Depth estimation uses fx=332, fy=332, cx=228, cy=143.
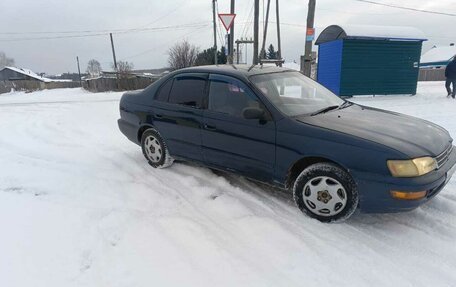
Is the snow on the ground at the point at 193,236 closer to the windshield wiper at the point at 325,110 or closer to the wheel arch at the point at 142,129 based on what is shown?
the wheel arch at the point at 142,129

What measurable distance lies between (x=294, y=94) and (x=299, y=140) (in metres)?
0.99

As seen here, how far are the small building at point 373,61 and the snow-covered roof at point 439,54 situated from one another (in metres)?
47.9

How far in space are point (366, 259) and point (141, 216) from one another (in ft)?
7.05

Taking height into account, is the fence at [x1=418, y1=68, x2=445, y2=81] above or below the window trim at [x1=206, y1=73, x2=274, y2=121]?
below

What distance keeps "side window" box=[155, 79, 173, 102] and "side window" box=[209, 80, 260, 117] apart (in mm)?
818

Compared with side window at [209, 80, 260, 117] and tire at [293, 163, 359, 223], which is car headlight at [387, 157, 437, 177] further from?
side window at [209, 80, 260, 117]

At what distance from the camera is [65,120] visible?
9.12 metres

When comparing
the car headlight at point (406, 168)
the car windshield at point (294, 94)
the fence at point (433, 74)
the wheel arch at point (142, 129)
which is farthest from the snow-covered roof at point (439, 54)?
the car headlight at point (406, 168)

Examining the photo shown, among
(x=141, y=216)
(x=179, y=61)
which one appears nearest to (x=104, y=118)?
(x=141, y=216)

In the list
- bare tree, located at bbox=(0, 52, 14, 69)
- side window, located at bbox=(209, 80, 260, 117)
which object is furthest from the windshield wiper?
bare tree, located at bbox=(0, 52, 14, 69)

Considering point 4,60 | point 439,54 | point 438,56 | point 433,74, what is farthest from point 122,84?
point 4,60

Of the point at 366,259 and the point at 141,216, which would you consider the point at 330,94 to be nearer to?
the point at 366,259

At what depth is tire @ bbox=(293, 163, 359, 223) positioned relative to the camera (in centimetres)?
306

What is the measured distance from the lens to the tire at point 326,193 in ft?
10.0
